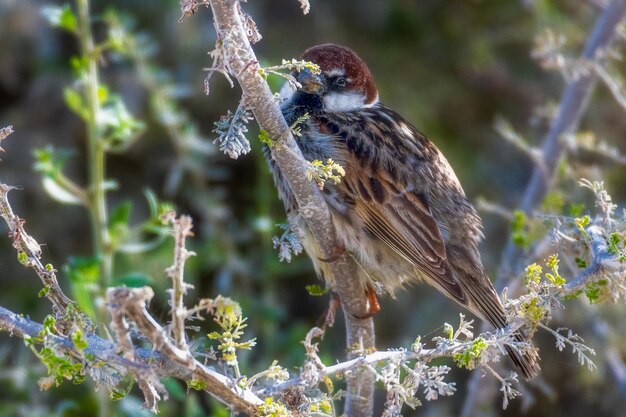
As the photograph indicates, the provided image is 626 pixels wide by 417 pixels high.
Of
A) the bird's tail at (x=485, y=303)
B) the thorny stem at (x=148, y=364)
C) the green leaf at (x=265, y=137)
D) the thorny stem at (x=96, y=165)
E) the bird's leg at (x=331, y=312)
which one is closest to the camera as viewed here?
the thorny stem at (x=148, y=364)

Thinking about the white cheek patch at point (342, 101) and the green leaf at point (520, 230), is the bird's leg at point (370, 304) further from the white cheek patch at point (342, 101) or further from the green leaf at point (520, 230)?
the white cheek patch at point (342, 101)

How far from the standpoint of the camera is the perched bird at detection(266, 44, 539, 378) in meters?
2.73

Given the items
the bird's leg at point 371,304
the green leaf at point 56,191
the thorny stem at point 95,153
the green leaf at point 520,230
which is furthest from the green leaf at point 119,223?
the green leaf at point 520,230

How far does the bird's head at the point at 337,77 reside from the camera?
3082mm

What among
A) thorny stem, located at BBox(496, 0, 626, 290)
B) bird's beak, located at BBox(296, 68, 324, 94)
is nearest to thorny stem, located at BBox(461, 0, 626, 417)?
thorny stem, located at BBox(496, 0, 626, 290)

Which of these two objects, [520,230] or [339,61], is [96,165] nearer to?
[339,61]

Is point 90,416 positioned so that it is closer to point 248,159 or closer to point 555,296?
point 248,159

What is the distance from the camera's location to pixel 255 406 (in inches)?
69.7

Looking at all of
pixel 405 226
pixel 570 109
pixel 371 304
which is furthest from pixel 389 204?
pixel 570 109

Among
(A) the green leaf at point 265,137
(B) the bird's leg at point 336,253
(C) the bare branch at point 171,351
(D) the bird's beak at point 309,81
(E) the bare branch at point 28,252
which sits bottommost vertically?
(C) the bare branch at point 171,351

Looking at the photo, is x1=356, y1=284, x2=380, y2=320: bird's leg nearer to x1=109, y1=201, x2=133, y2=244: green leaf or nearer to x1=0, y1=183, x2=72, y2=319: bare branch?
x1=109, y1=201, x2=133, y2=244: green leaf

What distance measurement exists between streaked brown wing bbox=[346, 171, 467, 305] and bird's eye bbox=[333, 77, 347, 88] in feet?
1.44

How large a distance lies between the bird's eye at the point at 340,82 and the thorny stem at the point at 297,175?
2.44 feet

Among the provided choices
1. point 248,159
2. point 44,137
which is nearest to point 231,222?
point 248,159
